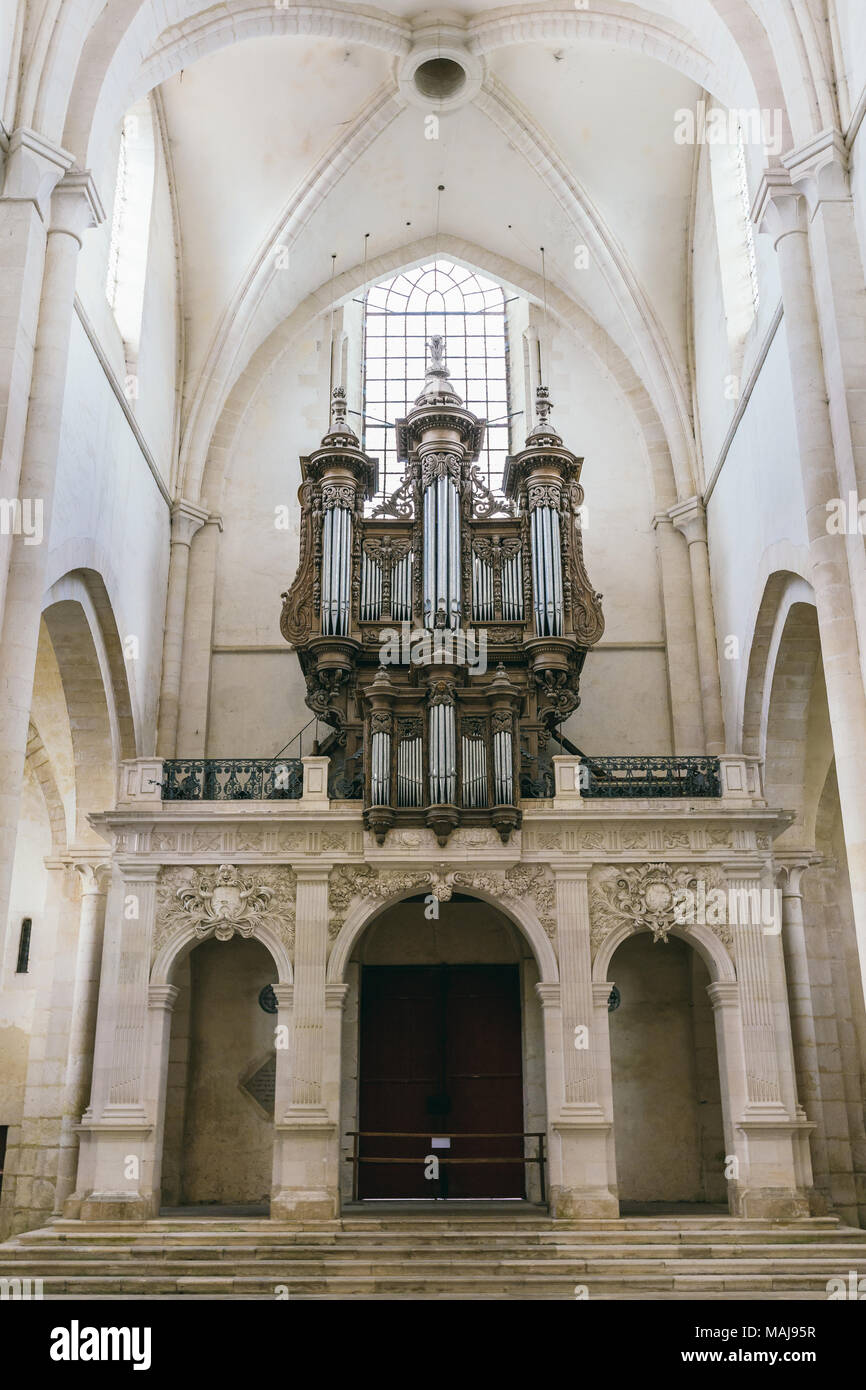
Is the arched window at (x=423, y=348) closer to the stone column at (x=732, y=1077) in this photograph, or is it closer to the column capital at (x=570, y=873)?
the column capital at (x=570, y=873)

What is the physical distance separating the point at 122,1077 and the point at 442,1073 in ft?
15.8

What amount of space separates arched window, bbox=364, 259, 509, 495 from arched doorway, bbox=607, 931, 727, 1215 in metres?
8.41

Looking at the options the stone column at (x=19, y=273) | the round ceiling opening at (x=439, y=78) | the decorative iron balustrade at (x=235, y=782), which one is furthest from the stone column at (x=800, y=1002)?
the round ceiling opening at (x=439, y=78)

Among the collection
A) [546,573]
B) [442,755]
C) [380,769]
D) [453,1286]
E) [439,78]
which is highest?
[439,78]

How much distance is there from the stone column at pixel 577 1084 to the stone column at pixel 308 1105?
7.93 feet

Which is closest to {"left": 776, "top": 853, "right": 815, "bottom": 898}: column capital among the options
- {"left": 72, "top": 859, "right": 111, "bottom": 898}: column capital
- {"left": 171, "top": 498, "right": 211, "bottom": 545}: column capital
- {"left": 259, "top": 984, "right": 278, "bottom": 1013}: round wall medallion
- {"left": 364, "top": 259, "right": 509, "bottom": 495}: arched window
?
{"left": 259, "top": 984, "right": 278, "bottom": 1013}: round wall medallion

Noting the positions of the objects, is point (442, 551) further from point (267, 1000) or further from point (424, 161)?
point (424, 161)

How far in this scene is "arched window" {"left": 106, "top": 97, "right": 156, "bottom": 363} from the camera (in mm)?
17250

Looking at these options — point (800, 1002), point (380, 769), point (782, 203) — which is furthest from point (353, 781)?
point (782, 203)

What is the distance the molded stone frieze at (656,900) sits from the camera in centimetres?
1448

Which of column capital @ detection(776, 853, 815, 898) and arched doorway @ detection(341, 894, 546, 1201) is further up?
column capital @ detection(776, 853, 815, 898)

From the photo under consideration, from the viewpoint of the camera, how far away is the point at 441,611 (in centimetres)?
1664

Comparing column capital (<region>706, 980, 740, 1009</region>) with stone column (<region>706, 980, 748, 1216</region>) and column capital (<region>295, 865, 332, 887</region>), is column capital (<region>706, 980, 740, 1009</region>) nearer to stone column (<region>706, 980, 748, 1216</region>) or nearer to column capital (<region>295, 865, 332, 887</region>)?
stone column (<region>706, 980, 748, 1216</region>)

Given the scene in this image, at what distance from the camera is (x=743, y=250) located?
17734 millimetres
